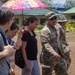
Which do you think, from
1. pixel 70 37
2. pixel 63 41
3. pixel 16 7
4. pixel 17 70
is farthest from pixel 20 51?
pixel 70 37

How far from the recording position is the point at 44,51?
21.7ft

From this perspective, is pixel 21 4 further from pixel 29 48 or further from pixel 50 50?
pixel 50 50

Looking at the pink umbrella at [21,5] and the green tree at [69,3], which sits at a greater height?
the pink umbrella at [21,5]

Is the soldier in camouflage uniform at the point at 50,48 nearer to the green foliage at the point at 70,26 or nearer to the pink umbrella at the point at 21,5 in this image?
the pink umbrella at the point at 21,5

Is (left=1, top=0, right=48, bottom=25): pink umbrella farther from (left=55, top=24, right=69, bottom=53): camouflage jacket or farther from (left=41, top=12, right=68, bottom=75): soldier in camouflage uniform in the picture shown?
(left=55, top=24, right=69, bottom=53): camouflage jacket

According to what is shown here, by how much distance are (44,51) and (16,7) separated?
122cm

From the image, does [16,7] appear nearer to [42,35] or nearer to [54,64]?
[42,35]

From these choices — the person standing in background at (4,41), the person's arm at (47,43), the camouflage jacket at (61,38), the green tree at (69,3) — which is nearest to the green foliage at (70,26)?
the camouflage jacket at (61,38)

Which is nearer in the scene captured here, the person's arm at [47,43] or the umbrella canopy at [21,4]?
the umbrella canopy at [21,4]

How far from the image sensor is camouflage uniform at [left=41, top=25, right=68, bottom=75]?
644 centimetres

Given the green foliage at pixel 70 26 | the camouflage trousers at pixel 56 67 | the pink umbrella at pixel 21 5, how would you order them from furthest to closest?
the green foliage at pixel 70 26 < the camouflage trousers at pixel 56 67 < the pink umbrella at pixel 21 5

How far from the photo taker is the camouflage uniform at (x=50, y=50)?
6.44 m

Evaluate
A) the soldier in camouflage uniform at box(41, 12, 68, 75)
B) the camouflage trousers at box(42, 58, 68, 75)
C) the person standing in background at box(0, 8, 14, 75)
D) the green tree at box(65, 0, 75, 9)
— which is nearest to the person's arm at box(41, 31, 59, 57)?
the soldier in camouflage uniform at box(41, 12, 68, 75)

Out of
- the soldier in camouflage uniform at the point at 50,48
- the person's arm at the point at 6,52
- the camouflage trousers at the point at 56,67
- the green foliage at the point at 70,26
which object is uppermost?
the person's arm at the point at 6,52
